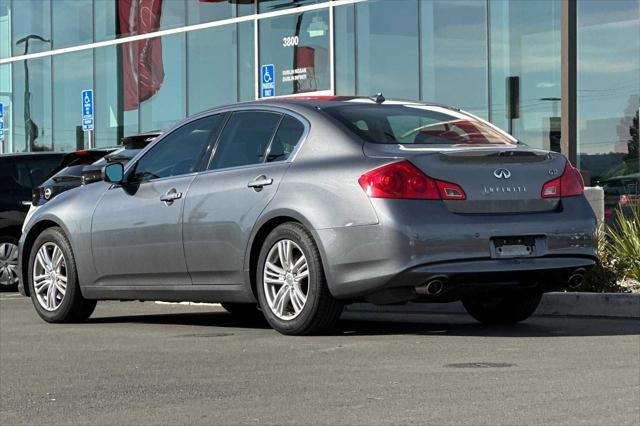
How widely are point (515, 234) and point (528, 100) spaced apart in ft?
40.2

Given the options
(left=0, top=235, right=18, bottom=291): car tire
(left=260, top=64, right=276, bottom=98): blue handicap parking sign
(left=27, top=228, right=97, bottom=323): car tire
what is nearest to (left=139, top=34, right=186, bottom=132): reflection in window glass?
(left=260, top=64, right=276, bottom=98): blue handicap parking sign

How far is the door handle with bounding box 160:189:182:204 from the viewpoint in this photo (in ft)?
33.9

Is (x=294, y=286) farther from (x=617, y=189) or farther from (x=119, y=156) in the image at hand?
(x=617, y=189)

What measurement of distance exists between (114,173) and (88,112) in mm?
19020

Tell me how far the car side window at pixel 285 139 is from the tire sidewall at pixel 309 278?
0.59 meters

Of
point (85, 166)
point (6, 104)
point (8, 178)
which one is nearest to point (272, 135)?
point (85, 166)

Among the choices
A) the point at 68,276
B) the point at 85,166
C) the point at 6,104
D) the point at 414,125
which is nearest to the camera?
the point at 414,125

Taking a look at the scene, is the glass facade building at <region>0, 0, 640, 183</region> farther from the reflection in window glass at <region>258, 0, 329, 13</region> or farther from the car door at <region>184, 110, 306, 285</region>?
the car door at <region>184, 110, 306, 285</region>

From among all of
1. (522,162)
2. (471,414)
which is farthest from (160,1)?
(471,414)

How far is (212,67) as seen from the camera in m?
27.2

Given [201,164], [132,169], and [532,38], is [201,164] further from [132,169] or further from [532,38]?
[532,38]

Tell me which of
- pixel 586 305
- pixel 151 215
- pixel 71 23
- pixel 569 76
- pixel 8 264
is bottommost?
pixel 8 264

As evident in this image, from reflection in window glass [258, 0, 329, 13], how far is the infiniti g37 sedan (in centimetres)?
1436

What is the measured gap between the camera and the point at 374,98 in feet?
33.7
